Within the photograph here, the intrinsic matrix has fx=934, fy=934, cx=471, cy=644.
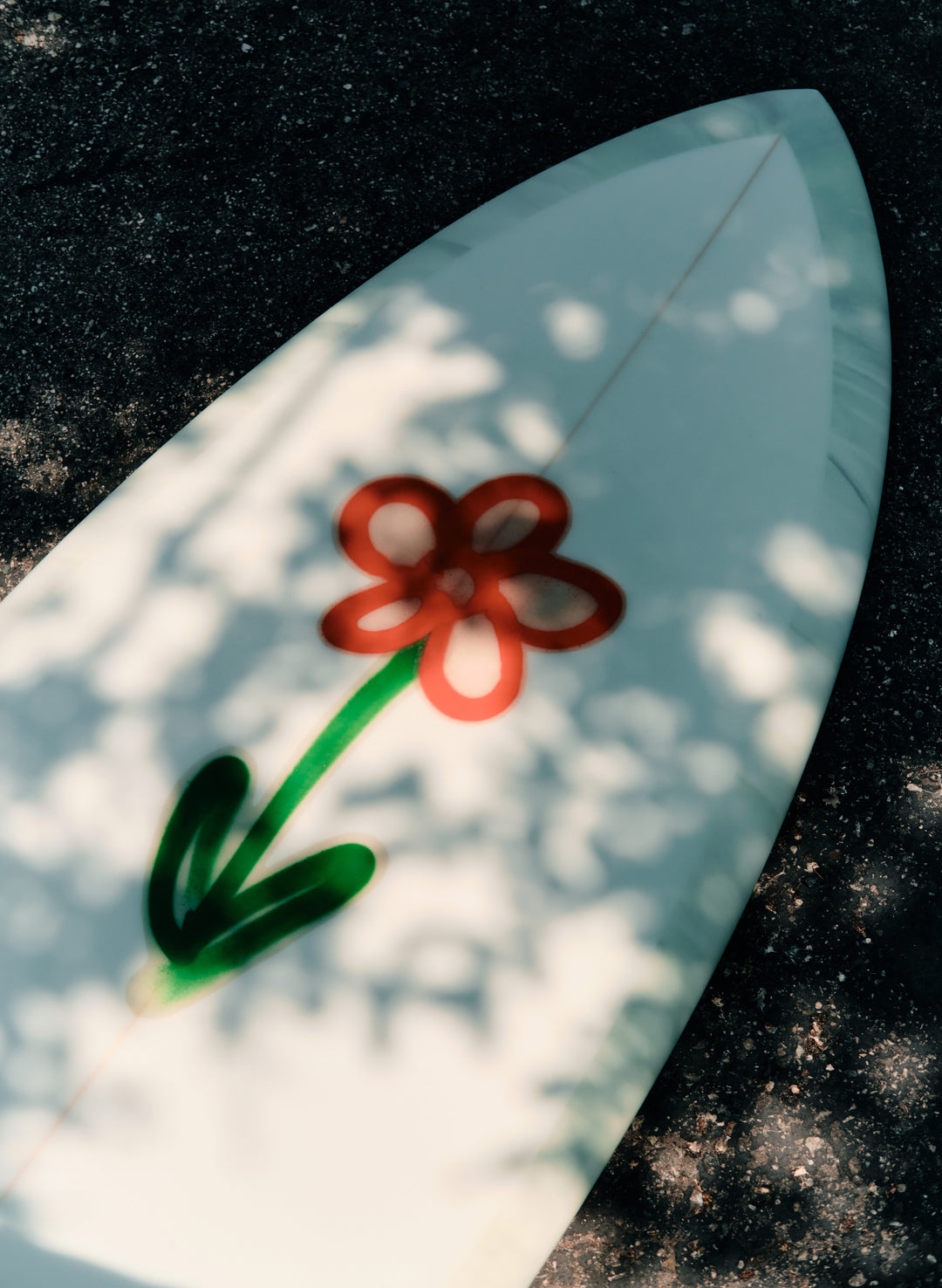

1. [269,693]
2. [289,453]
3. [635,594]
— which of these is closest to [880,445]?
[635,594]

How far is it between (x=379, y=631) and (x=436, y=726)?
8.5 inches

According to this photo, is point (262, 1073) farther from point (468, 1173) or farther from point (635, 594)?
point (635, 594)

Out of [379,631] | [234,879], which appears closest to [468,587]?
[379,631]

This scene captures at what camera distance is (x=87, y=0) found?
2.59m

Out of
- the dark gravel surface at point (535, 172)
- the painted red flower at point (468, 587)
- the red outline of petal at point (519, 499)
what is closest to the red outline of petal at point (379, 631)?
the painted red flower at point (468, 587)

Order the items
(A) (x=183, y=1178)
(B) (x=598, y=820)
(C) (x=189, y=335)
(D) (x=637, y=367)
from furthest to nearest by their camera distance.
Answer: (C) (x=189, y=335), (D) (x=637, y=367), (B) (x=598, y=820), (A) (x=183, y=1178)

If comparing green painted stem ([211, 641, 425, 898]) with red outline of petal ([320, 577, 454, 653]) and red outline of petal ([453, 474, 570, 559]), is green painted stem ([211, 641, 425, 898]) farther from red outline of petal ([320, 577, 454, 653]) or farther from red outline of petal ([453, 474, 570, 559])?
red outline of petal ([453, 474, 570, 559])

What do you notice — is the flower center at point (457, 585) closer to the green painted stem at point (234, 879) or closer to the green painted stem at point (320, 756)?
the green painted stem at point (320, 756)

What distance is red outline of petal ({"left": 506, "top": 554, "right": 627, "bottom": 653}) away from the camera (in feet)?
5.84

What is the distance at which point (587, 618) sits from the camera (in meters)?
1.80

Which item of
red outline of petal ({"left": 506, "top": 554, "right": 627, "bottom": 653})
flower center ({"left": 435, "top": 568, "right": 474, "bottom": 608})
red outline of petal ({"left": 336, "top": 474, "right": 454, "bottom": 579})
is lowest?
red outline of petal ({"left": 506, "top": 554, "right": 627, "bottom": 653})

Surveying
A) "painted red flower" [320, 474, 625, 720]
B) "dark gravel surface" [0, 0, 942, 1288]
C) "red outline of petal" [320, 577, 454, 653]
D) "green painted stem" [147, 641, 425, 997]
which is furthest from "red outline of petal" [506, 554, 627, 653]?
"dark gravel surface" [0, 0, 942, 1288]

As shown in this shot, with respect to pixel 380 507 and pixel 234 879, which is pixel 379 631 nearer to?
pixel 380 507

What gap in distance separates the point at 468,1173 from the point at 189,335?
195cm
